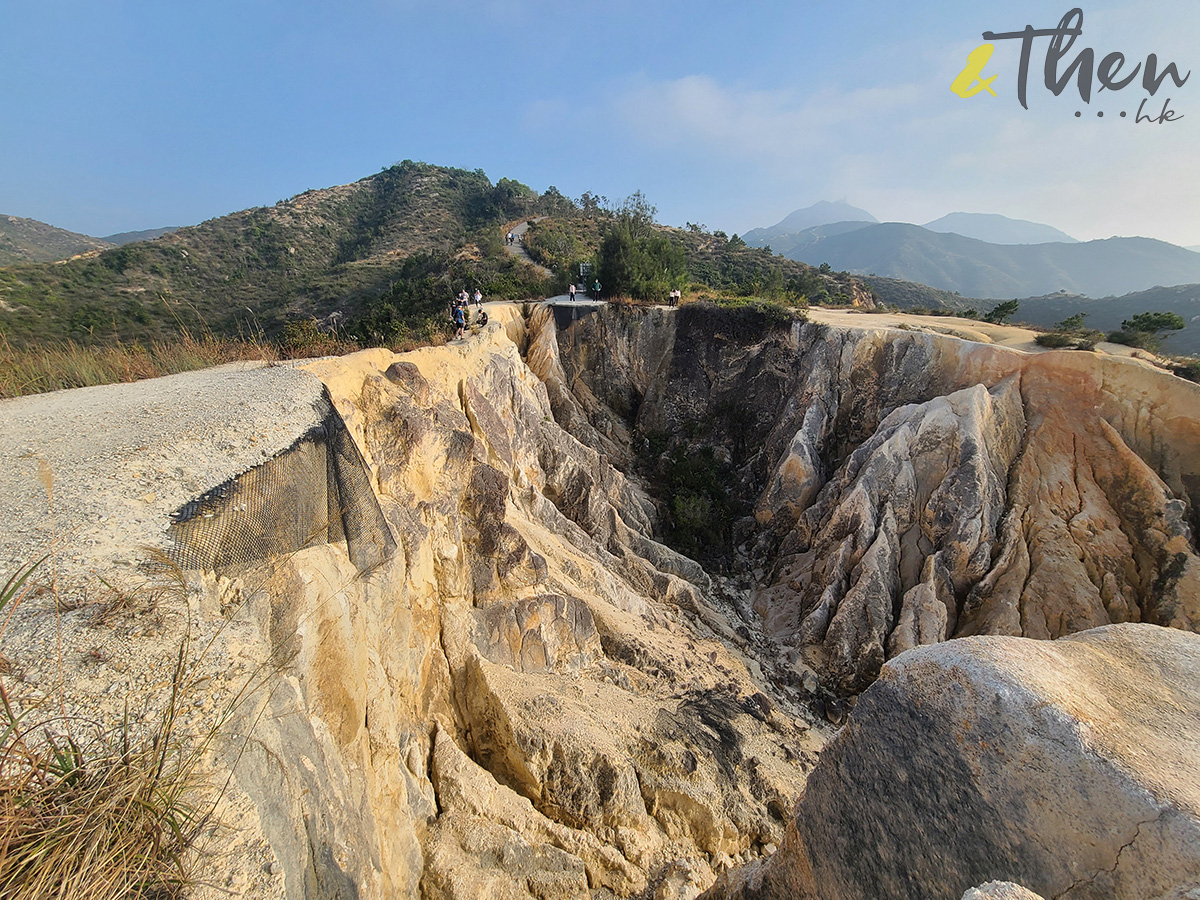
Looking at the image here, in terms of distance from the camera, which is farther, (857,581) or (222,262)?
(222,262)

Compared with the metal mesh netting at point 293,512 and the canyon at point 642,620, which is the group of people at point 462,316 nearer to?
the canyon at point 642,620

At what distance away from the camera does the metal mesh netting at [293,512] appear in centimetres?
399

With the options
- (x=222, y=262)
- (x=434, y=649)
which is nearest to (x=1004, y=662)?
(x=434, y=649)

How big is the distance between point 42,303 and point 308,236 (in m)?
24.2

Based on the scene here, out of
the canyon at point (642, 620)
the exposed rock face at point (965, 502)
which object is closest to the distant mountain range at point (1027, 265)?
the exposed rock face at point (965, 502)

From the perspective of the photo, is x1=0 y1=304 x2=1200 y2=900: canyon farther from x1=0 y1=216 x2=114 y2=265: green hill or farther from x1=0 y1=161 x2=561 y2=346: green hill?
x1=0 y1=216 x2=114 y2=265: green hill

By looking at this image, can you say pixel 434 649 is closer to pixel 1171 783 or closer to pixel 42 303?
pixel 1171 783

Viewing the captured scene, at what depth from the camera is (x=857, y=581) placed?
11547mm

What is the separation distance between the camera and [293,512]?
16.2 feet

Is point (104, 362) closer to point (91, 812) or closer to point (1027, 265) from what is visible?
point (91, 812)

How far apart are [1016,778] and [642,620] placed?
7.05 meters

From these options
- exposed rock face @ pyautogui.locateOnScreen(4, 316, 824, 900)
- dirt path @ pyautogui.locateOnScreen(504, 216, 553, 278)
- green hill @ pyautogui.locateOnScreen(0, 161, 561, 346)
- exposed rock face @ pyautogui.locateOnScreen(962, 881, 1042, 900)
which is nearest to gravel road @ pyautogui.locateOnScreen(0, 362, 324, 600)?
exposed rock face @ pyautogui.locateOnScreen(4, 316, 824, 900)

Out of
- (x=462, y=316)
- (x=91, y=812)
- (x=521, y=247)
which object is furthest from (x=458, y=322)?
(x=521, y=247)

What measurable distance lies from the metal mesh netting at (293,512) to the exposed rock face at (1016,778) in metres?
5.62
